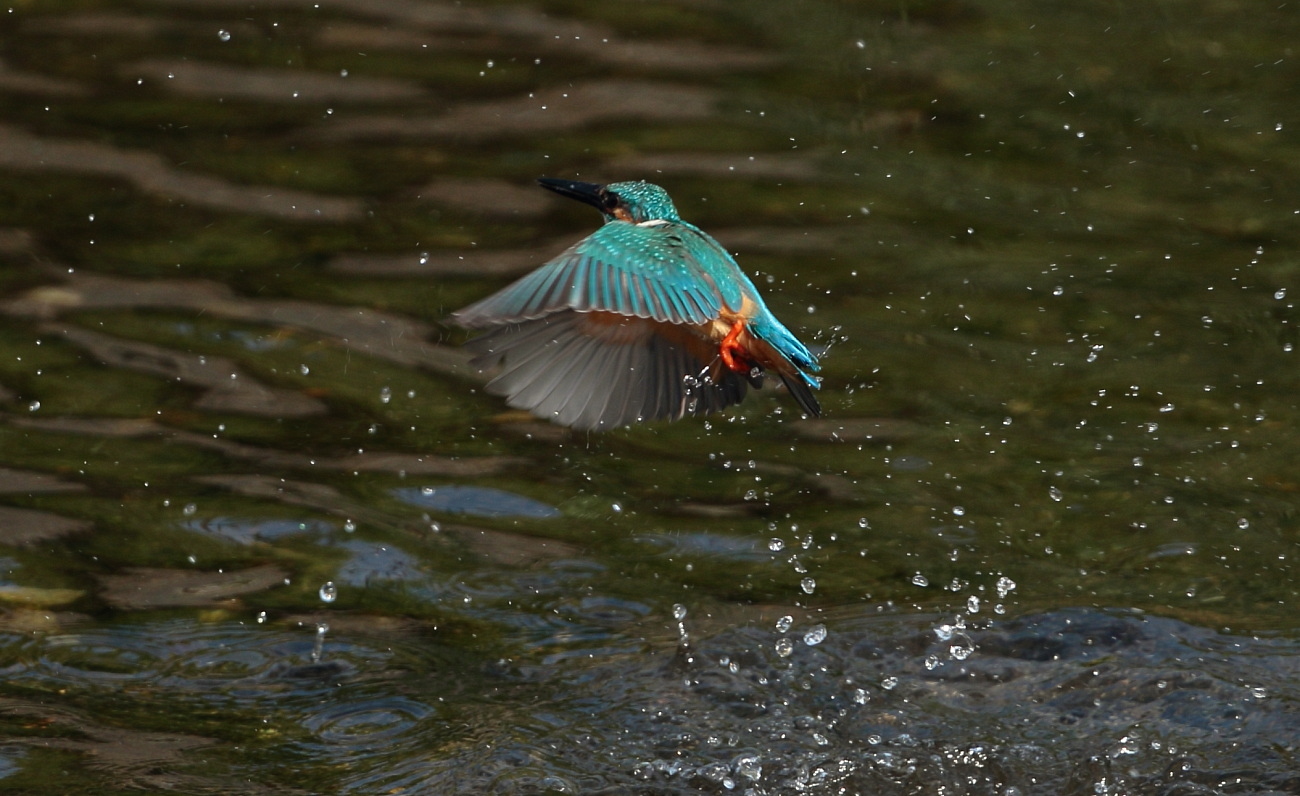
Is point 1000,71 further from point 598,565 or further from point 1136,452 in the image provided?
point 598,565

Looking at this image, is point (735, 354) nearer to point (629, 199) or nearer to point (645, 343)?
point (645, 343)

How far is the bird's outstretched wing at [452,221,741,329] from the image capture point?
3.70m

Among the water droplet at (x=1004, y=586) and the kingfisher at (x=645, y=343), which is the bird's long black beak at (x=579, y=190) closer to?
the kingfisher at (x=645, y=343)

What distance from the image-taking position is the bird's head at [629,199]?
4.67 metres

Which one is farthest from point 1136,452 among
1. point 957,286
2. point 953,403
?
point 957,286

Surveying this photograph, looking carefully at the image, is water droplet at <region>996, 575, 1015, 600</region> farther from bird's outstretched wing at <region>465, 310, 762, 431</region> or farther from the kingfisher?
bird's outstretched wing at <region>465, 310, 762, 431</region>

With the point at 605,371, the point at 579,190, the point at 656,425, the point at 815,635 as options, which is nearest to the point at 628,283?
the point at 605,371

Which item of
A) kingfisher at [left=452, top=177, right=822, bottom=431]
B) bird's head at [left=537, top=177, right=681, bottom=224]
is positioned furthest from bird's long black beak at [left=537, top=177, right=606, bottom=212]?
kingfisher at [left=452, top=177, right=822, bottom=431]

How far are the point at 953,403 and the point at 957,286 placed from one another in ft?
2.55

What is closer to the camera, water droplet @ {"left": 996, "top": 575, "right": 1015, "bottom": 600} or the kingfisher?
the kingfisher

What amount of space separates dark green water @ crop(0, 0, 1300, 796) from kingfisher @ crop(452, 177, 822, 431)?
0.65 meters

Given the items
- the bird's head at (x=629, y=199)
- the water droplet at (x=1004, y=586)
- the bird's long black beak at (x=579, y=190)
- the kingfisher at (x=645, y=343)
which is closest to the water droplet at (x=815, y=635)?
the water droplet at (x=1004, y=586)

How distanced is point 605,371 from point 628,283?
35cm

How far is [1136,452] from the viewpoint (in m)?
5.20
